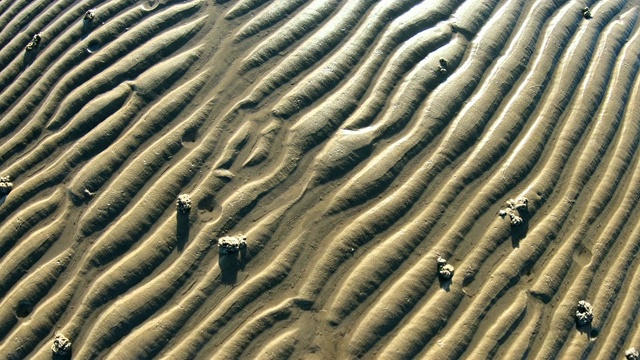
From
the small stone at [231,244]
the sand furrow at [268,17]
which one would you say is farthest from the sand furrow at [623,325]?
the sand furrow at [268,17]

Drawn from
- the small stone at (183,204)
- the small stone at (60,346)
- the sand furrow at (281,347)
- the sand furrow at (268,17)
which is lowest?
the small stone at (60,346)

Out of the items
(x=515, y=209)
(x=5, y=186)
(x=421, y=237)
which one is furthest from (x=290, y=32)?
(x=5, y=186)

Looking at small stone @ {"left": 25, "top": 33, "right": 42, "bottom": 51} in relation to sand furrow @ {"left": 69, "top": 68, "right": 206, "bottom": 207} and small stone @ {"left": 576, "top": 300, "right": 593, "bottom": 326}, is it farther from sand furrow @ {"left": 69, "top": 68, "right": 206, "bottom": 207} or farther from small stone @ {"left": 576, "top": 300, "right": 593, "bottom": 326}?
small stone @ {"left": 576, "top": 300, "right": 593, "bottom": 326}

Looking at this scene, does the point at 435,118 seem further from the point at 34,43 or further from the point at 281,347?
the point at 34,43

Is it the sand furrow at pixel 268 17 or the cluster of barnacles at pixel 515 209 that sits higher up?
the sand furrow at pixel 268 17

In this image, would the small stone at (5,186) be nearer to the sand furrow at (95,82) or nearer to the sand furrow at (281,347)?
the sand furrow at (95,82)

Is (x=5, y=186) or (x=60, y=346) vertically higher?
(x=5, y=186)

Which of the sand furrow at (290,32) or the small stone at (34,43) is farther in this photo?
the small stone at (34,43)
